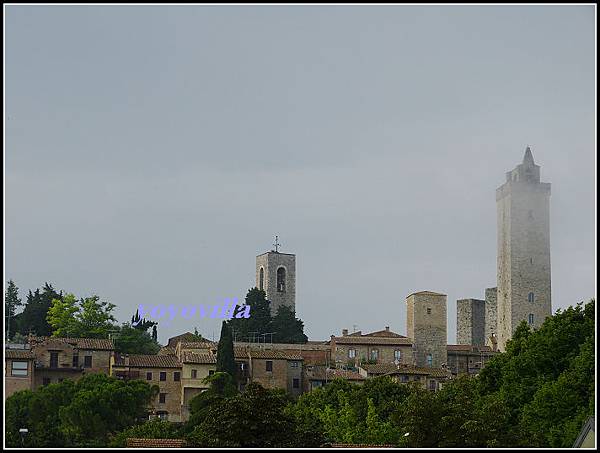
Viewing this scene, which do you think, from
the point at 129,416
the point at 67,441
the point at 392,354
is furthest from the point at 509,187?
the point at 67,441

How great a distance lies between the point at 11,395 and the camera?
118 feet

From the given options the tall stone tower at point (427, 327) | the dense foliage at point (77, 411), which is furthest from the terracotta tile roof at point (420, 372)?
the dense foliage at point (77, 411)

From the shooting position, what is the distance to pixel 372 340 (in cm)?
5094

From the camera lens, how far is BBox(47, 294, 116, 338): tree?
47031 mm

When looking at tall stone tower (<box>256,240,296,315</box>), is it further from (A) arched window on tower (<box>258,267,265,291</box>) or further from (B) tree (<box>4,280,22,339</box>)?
(B) tree (<box>4,280,22,339</box>)

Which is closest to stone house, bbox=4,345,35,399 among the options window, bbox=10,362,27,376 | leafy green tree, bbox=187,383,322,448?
window, bbox=10,362,27,376

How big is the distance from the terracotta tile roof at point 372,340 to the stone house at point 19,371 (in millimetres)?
16058

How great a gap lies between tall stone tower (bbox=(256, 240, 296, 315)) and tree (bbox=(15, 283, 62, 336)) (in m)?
23.1

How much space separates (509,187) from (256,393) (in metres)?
41.4

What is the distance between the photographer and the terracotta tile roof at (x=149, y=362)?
41.3 m

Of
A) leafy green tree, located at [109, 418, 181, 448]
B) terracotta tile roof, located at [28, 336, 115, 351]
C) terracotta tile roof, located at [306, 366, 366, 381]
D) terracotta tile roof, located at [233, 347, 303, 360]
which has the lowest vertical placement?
leafy green tree, located at [109, 418, 181, 448]

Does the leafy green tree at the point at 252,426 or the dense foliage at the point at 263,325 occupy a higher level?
the dense foliage at the point at 263,325

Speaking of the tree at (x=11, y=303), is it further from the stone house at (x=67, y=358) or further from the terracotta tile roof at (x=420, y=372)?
the terracotta tile roof at (x=420, y=372)

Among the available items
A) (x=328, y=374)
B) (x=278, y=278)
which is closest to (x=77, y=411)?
(x=328, y=374)
